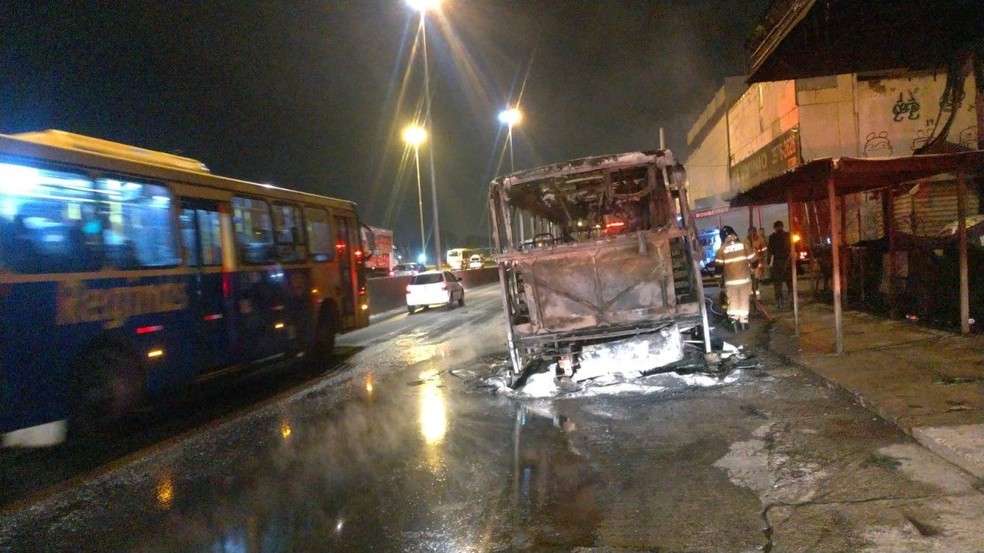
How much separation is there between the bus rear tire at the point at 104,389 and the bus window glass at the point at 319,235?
4776mm

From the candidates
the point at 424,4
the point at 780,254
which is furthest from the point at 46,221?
the point at 424,4

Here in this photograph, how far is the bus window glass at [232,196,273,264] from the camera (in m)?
9.98

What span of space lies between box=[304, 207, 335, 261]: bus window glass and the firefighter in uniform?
23.5ft

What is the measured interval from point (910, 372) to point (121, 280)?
344 inches

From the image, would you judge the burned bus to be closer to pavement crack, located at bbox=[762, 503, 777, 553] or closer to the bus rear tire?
pavement crack, located at bbox=[762, 503, 777, 553]

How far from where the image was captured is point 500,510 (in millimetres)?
4652

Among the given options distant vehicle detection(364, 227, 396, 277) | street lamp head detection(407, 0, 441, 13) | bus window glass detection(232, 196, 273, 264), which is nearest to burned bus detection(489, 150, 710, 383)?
bus window glass detection(232, 196, 273, 264)

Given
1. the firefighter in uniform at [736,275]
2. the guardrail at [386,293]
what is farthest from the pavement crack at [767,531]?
the guardrail at [386,293]

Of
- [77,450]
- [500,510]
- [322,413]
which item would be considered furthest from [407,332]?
[500,510]

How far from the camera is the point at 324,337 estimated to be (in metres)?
12.7

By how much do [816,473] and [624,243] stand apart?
153 inches

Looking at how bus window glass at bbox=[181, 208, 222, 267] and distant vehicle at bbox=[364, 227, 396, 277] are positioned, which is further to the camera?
distant vehicle at bbox=[364, 227, 396, 277]

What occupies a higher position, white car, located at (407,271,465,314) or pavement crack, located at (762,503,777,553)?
white car, located at (407,271,465,314)

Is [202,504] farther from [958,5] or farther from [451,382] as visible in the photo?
[958,5]
